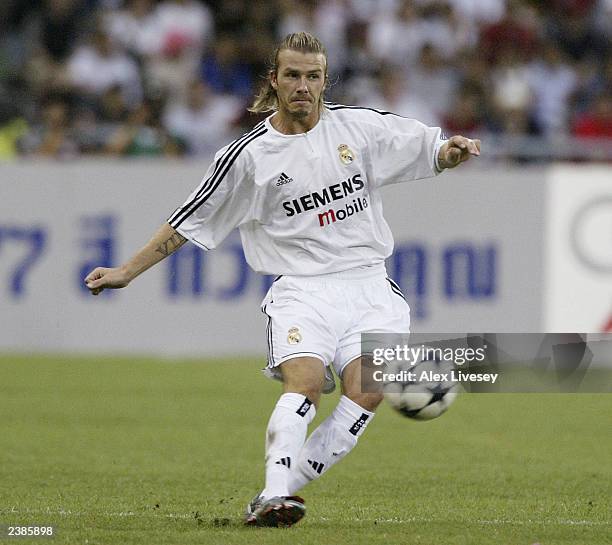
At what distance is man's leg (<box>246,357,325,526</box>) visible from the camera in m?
6.25

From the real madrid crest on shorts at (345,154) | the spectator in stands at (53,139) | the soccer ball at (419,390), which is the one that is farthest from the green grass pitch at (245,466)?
the spectator in stands at (53,139)

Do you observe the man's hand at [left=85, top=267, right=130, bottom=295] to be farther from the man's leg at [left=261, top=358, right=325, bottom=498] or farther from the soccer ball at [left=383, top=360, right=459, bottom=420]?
the soccer ball at [left=383, top=360, right=459, bottom=420]

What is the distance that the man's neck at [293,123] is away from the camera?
6.77m

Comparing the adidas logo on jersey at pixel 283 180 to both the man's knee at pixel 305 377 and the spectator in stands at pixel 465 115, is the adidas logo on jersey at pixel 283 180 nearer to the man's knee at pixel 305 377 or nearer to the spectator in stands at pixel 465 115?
the man's knee at pixel 305 377

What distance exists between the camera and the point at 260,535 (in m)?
6.16

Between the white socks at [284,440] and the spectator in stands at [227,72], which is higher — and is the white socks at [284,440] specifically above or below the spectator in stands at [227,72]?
below

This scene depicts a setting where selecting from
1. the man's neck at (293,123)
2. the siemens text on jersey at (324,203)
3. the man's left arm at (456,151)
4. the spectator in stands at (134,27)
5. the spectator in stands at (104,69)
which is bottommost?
the siemens text on jersey at (324,203)

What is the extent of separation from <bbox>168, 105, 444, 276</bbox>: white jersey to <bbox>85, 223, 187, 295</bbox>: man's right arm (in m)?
0.06

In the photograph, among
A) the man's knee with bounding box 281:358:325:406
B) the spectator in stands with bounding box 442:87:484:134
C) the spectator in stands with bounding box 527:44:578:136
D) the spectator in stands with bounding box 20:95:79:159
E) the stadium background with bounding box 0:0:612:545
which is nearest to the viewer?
the man's knee with bounding box 281:358:325:406

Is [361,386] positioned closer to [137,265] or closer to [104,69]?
[137,265]

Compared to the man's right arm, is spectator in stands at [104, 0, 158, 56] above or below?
above

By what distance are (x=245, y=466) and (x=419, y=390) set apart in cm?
246

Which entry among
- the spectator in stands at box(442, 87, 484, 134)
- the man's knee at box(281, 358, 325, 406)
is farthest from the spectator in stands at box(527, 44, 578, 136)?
the man's knee at box(281, 358, 325, 406)

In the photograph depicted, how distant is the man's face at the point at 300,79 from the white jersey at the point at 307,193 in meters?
0.20
